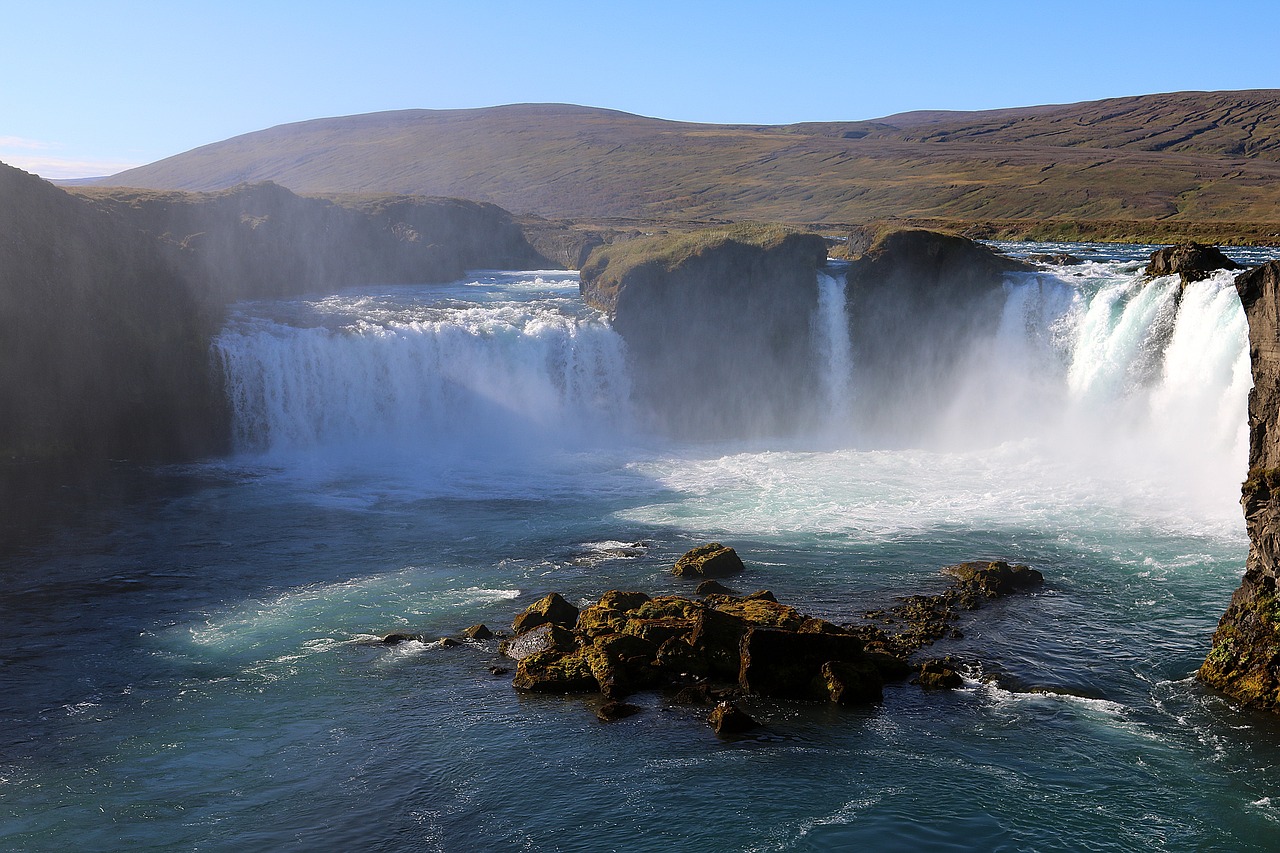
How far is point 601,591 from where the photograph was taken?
25.7 metres

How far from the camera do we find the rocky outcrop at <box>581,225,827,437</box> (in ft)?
166

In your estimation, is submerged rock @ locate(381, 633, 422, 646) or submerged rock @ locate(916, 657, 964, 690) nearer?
submerged rock @ locate(916, 657, 964, 690)

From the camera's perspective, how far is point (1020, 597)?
24.6m

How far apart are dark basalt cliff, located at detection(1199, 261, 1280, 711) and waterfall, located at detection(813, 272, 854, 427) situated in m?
30.5

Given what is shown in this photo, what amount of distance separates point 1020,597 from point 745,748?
397 inches

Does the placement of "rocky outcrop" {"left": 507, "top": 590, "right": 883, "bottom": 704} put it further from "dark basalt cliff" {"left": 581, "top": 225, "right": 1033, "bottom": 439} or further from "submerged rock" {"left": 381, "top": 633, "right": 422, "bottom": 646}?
"dark basalt cliff" {"left": 581, "top": 225, "right": 1033, "bottom": 439}

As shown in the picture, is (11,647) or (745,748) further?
(11,647)

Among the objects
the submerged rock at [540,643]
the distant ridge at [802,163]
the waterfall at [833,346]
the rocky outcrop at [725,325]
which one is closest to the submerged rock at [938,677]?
the submerged rock at [540,643]

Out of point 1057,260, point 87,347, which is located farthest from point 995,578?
point 87,347

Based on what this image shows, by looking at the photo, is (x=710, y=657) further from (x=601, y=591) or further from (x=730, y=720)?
(x=601, y=591)

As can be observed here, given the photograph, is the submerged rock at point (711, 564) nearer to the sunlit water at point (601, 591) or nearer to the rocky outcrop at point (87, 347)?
the sunlit water at point (601, 591)

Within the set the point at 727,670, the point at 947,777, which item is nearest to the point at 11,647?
the point at 727,670

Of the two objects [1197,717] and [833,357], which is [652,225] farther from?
[1197,717]

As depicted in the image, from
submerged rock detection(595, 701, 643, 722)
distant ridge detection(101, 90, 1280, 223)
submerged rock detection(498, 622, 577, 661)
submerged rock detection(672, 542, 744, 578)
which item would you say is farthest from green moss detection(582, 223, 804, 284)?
distant ridge detection(101, 90, 1280, 223)
